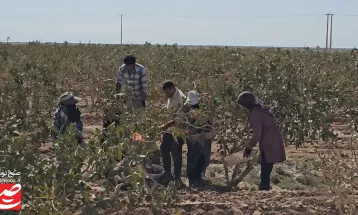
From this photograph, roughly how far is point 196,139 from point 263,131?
75 cm

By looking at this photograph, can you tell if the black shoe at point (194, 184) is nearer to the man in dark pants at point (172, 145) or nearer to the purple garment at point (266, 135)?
the man in dark pants at point (172, 145)

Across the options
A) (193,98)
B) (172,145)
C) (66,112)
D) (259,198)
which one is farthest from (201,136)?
(66,112)

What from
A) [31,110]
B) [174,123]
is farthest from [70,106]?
[31,110]

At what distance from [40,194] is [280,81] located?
461cm

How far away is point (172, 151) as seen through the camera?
23.9ft

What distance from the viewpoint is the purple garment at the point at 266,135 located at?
21.0 ft

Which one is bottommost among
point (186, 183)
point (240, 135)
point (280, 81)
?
point (186, 183)

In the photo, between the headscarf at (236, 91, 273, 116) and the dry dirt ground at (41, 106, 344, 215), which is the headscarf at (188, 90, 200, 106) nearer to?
the headscarf at (236, 91, 273, 116)

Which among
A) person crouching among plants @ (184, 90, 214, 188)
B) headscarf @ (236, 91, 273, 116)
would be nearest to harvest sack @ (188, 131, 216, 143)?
person crouching among plants @ (184, 90, 214, 188)

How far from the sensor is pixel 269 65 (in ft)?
25.8

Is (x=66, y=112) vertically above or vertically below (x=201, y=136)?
above

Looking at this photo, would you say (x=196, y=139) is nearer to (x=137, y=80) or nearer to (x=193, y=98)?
(x=193, y=98)

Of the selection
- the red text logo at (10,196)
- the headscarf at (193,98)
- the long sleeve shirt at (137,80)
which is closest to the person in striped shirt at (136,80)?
the long sleeve shirt at (137,80)

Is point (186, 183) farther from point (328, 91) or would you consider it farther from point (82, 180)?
point (82, 180)
